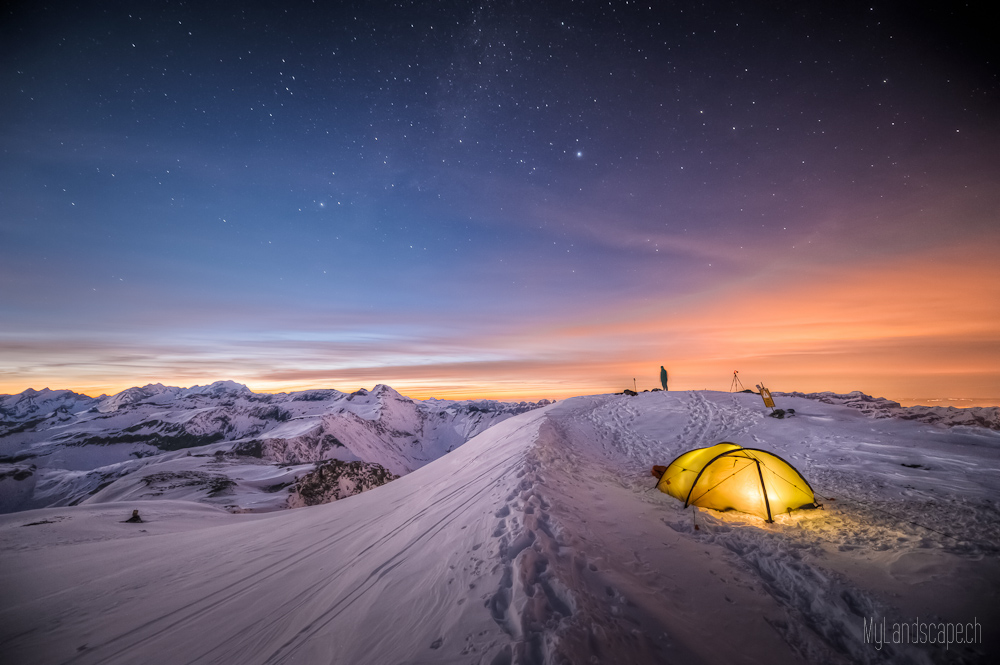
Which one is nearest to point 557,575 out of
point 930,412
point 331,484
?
point 930,412

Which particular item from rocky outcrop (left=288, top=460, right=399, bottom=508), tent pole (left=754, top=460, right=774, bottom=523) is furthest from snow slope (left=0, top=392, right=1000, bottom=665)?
rocky outcrop (left=288, top=460, right=399, bottom=508)

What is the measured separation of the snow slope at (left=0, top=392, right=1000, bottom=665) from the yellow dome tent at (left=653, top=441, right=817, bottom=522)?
13.8 inches

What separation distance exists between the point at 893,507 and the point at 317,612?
1406cm

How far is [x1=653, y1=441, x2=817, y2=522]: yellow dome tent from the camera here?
893 cm

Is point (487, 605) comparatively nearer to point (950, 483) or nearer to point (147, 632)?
point (147, 632)

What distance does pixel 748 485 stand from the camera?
9.12m

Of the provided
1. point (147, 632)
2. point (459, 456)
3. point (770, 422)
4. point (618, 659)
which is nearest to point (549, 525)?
point (618, 659)

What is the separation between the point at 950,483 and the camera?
10461 millimetres

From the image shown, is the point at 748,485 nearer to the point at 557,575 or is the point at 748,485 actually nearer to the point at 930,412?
the point at 557,575

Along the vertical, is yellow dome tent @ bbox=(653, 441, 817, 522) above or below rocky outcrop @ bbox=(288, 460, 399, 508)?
above

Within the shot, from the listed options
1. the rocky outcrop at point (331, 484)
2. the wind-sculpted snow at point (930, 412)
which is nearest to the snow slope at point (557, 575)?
the wind-sculpted snow at point (930, 412)

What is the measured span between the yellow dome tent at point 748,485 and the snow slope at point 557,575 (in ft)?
1.15

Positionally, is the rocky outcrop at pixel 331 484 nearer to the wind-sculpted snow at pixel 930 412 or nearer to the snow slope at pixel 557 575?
the snow slope at pixel 557 575

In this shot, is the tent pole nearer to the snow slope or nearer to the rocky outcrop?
the snow slope
